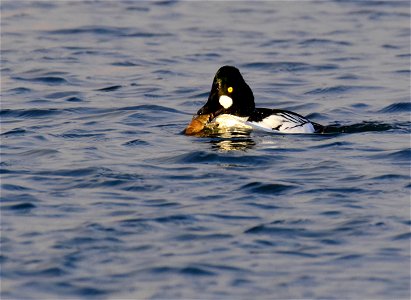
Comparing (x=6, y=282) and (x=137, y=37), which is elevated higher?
(x=137, y=37)

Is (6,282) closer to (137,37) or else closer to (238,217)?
(238,217)

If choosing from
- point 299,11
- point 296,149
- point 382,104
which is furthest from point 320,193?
point 299,11

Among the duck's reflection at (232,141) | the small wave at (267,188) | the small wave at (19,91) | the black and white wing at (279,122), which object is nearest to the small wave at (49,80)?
the small wave at (19,91)

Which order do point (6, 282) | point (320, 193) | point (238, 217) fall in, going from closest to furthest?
point (6, 282) → point (238, 217) → point (320, 193)

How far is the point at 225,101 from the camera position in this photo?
14062 millimetres

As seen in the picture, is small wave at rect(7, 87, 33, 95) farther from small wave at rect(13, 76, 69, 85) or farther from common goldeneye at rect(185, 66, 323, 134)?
common goldeneye at rect(185, 66, 323, 134)

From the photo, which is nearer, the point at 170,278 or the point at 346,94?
the point at 170,278

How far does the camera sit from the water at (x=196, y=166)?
338 inches

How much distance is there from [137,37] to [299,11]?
4.62 metres

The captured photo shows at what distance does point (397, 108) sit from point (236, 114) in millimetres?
3437

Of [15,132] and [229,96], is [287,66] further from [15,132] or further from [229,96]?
[15,132]

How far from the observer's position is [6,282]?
8359 millimetres

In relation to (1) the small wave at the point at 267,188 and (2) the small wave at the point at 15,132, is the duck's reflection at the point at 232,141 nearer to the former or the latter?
(1) the small wave at the point at 267,188

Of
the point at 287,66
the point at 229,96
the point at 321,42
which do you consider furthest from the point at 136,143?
the point at 321,42
